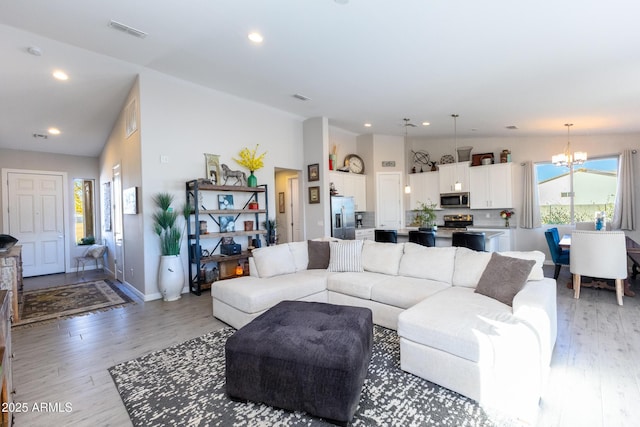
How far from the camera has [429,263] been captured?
351 cm

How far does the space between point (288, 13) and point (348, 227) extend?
15.6ft

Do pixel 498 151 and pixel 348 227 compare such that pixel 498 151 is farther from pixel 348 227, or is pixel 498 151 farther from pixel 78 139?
pixel 78 139

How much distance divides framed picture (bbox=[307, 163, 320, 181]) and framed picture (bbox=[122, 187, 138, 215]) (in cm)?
339

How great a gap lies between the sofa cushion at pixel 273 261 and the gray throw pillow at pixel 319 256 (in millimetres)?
291

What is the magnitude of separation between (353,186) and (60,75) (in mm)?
5753

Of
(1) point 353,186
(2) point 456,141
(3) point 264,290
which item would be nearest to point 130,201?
(3) point 264,290

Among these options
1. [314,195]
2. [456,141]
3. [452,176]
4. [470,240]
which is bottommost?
[470,240]

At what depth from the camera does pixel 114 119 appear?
599cm

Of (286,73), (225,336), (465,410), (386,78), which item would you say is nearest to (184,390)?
(225,336)

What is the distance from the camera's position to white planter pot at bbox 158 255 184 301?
4445 mm

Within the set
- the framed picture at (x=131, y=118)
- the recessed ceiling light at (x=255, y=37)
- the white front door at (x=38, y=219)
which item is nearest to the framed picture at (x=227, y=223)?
the framed picture at (x=131, y=118)

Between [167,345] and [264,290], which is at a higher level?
[264,290]

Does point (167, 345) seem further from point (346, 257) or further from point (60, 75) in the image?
point (60, 75)

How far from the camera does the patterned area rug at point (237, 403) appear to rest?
1.88m
